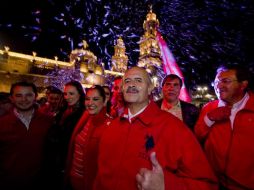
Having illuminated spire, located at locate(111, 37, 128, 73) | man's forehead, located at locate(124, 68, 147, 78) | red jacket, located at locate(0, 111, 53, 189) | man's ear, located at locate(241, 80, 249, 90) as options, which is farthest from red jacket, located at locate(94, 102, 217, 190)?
illuminated spire, located at locate(111, 37, 128, 73)

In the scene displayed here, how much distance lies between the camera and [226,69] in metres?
3.37

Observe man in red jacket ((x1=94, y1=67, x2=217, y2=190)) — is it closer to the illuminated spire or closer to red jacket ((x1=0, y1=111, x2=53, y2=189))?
red jacket ((x1=0, y1=111, x2=53, y2=189))

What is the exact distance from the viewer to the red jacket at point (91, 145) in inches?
130

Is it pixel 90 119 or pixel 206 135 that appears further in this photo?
pixel 90 119

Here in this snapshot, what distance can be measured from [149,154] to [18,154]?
2.58 metres

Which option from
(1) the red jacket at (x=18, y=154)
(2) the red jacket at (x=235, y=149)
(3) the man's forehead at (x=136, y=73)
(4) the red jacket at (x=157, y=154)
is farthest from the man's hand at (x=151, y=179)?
(1) the red jacket at (x=18, y=154)

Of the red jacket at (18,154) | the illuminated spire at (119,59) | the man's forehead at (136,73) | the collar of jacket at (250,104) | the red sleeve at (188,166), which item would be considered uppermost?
the illuminated spire at (119,59)

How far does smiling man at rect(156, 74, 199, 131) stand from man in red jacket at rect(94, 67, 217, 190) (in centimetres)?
205

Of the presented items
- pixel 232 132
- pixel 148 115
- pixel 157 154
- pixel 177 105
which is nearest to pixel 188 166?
pixel 157 154

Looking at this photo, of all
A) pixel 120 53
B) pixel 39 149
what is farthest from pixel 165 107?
pixel 120 53

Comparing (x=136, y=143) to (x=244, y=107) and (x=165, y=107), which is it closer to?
(x=244, y=107)

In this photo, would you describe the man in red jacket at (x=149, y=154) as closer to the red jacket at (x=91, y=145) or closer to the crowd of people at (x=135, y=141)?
the crowd of people at (x=135, y=141)

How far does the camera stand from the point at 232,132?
9.48 ft

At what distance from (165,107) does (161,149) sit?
2.83 metres
